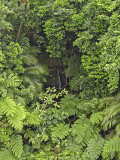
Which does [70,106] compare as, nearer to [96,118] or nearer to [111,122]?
[96,118]

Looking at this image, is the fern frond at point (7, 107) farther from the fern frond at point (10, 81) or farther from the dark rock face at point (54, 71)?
the dark rock face at point (54, 71)

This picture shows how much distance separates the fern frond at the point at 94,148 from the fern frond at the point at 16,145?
164cm

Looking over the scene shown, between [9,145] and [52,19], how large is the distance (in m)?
4.08

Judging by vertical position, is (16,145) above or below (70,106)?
below

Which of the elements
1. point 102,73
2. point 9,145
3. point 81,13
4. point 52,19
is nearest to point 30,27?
point 52,19

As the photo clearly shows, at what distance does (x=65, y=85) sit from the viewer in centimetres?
691

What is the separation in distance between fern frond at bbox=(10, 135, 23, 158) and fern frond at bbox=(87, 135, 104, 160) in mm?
1642

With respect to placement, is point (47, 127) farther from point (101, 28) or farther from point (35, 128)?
point (101, 28)

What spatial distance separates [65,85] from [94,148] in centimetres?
317

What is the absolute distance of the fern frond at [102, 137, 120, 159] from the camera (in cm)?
399

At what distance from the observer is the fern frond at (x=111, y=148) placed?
3.99 m

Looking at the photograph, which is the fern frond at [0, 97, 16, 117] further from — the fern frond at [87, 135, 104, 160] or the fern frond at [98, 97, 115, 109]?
the fern frond at [98, 97, 115, 109]

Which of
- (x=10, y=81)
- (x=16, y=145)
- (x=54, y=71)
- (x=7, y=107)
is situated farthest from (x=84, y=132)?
(x=54, y=71)

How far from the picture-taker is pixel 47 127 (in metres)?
4.80
